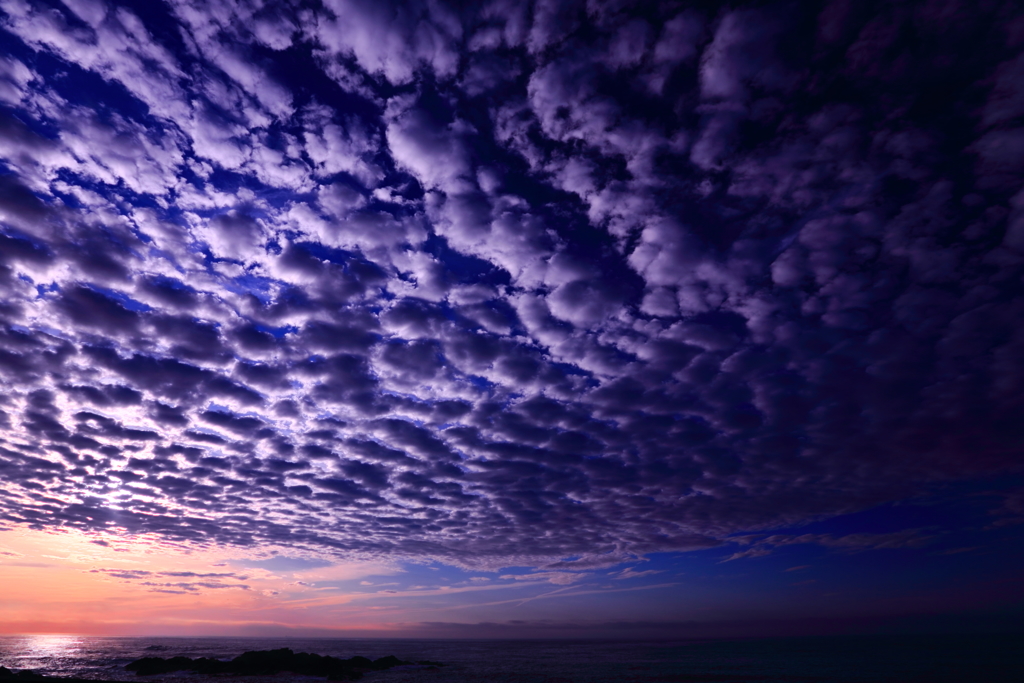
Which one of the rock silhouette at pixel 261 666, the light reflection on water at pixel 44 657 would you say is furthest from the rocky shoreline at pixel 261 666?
the light reflection on water at pixel 44 657

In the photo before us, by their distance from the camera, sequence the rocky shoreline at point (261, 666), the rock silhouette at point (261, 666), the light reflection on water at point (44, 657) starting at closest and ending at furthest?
the rocky shoreline at point (261, 666) < the rock silhouette at point (261, 666) < the light reflection on water at point (44, 657)

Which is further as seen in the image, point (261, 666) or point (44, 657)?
point (44, 657)

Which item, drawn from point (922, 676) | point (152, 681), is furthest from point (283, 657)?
point (922, 676)

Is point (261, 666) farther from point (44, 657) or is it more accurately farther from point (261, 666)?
point (44, 657)

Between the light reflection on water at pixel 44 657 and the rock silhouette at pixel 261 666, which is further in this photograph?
the light reflection on water at pixel 44 657

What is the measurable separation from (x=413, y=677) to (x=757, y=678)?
3488 centimetres

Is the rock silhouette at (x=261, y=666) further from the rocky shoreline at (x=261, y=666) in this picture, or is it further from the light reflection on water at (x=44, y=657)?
the light reflection on water at (x=44, y=657)

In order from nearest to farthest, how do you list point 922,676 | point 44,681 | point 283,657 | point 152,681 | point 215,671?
point 44,681 → point 152,681 → point 922,676 → point 215,671 → point 283,657

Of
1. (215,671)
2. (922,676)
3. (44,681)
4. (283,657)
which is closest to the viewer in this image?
(44,681)

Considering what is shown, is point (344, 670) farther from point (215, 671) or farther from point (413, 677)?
point (215, 671)

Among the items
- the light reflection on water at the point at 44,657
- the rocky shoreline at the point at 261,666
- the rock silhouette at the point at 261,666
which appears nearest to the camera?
the rocky shoreline at the point at 261,666

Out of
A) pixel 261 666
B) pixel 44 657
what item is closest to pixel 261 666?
pixel 261 666

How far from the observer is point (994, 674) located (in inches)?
1726

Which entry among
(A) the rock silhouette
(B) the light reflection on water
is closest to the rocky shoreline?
(A) the rock silhouette
